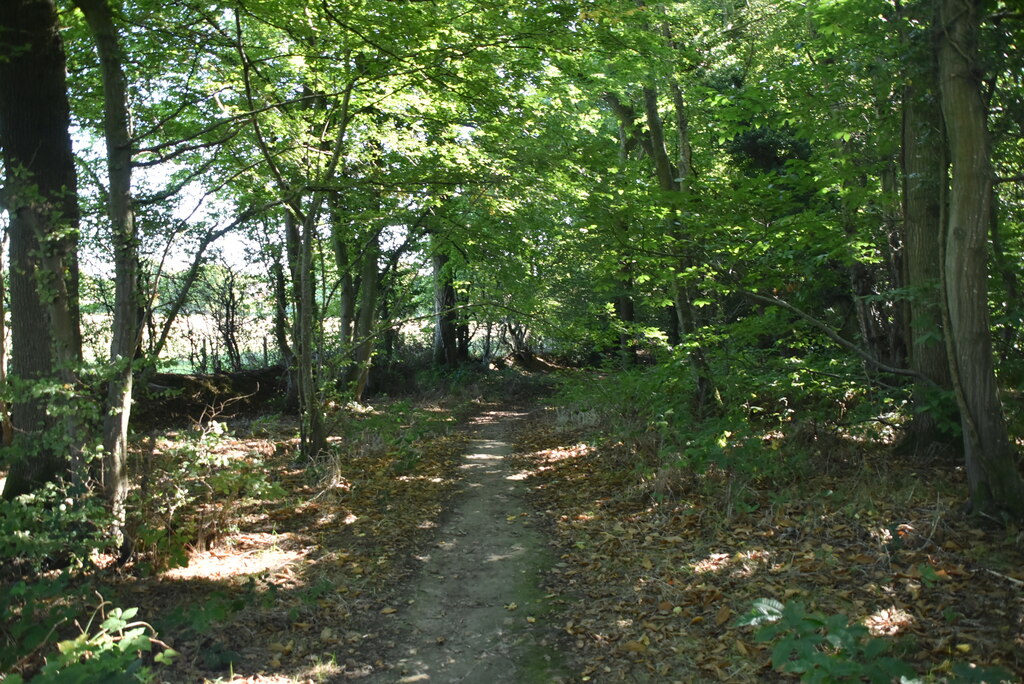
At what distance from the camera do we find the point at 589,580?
18.0 feet

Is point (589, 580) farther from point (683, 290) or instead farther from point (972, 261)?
point (683, 290)

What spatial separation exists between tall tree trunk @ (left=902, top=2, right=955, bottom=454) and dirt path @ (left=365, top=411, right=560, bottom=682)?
12.5ft

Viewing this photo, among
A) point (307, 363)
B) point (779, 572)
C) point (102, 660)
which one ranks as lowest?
point (779, 572)

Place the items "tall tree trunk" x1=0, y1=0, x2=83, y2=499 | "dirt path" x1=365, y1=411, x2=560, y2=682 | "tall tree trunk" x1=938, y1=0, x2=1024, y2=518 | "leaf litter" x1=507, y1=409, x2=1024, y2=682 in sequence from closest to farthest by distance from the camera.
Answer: "leaf litter" x1=507, y1=409, x2=1024, y2=682 → "dirt path" x1=365, y1=411, x2=560, y2=682 → "tall tree trunk" x1=938, y1=0, x2=1024, y2=518 → "tall tree trunk" x1=0, y1=0, x2=83, y2=499

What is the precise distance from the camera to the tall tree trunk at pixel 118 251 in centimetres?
548

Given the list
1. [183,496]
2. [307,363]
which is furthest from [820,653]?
[307,363]

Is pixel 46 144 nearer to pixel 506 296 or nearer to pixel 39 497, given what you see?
pixel 39 497

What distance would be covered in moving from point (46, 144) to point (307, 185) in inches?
93.6

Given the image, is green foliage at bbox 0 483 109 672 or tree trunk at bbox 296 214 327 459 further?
tree trunk at bbox 296 214 327 459

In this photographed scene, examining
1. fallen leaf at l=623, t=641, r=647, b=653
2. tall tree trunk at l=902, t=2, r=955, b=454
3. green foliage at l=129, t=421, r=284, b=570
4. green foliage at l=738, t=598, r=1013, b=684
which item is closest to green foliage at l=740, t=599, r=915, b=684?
green foliage at l=738, t=598, r=1013, b=684

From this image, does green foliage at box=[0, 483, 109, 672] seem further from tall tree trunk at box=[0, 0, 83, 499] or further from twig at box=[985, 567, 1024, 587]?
twig at box=[985, 567, 1024, 587]

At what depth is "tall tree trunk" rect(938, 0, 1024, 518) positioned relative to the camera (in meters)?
4.92

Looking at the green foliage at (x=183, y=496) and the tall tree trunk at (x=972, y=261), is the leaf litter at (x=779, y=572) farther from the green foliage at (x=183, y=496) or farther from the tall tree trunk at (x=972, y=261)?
the green foliage at (x=183, y=496)

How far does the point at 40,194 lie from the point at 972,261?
7.62 m
